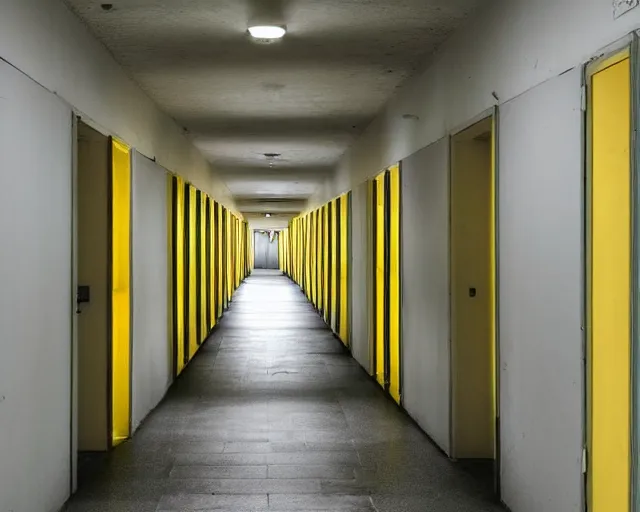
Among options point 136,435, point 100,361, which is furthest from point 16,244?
point 136,435

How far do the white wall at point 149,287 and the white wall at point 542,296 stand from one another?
280 centimetres

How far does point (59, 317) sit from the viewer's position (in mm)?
3678

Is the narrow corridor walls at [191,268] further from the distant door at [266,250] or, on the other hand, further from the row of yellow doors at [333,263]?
the distant door at [266,250]

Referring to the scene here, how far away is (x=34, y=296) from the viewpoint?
3289mm

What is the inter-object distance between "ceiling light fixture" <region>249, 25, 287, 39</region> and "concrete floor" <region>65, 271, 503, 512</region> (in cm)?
258

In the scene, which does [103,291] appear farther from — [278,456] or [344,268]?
[344,268]

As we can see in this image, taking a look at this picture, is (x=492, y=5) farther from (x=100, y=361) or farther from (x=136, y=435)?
(x=136, y=435)

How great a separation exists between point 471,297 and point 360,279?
12.2ft

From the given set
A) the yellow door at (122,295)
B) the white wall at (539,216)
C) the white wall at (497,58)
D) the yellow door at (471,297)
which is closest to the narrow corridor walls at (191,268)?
the yellow door at (122,295)

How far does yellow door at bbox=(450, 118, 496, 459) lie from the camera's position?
14.9 ft

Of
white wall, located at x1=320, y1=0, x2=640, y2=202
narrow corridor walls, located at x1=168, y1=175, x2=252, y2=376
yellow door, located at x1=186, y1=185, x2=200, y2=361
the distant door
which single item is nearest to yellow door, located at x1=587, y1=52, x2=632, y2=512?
white wall, located at x1=320, y1=0, x2=640, y2=202

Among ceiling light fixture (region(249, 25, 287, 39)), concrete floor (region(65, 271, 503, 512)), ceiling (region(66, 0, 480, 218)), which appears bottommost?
concrete floor (region(65, 271, 503, 512))

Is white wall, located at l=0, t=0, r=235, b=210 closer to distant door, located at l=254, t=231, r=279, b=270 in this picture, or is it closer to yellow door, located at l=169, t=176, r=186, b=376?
yellow door, located at l=169, t=176, r=186, b=376

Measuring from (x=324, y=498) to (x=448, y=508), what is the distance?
2.10 feet
